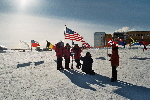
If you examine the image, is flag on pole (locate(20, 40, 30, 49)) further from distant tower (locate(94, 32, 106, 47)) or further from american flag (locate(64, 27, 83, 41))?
distant tower (locate(94, 32, 106, 47))

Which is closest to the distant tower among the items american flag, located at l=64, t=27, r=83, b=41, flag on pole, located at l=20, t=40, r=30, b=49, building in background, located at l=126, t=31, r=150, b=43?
building in background, located at l=126, t=31, r=150, b=43

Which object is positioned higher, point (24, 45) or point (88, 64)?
point (24, 45)

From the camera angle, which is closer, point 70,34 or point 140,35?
point 70,34

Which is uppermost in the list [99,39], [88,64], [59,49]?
[99,39]

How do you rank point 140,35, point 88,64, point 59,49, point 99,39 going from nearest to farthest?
point 88,64
point 59,49
point 140,35
point 99,39

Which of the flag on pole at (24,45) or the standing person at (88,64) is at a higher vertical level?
the flag on pole at (24,45)

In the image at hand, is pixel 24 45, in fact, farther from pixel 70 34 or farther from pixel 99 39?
pixel 99 39

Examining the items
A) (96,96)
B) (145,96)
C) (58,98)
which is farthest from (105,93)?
(58,98)

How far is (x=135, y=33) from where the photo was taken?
87375mm

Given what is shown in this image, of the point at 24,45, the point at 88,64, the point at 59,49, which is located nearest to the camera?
the point at 88,64

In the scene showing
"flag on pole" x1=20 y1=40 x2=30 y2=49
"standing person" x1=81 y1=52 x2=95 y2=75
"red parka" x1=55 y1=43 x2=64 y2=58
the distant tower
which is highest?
the distant tower

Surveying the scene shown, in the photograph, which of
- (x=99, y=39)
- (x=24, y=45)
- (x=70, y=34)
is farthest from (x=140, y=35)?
(x=70, y=34)

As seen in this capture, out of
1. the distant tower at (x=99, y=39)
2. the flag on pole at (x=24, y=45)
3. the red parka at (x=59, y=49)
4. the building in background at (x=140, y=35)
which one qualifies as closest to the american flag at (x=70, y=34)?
the red parka at (x=59, y=49)

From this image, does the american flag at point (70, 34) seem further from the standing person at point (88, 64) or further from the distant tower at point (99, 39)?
the distant tower at point (99, 39)
